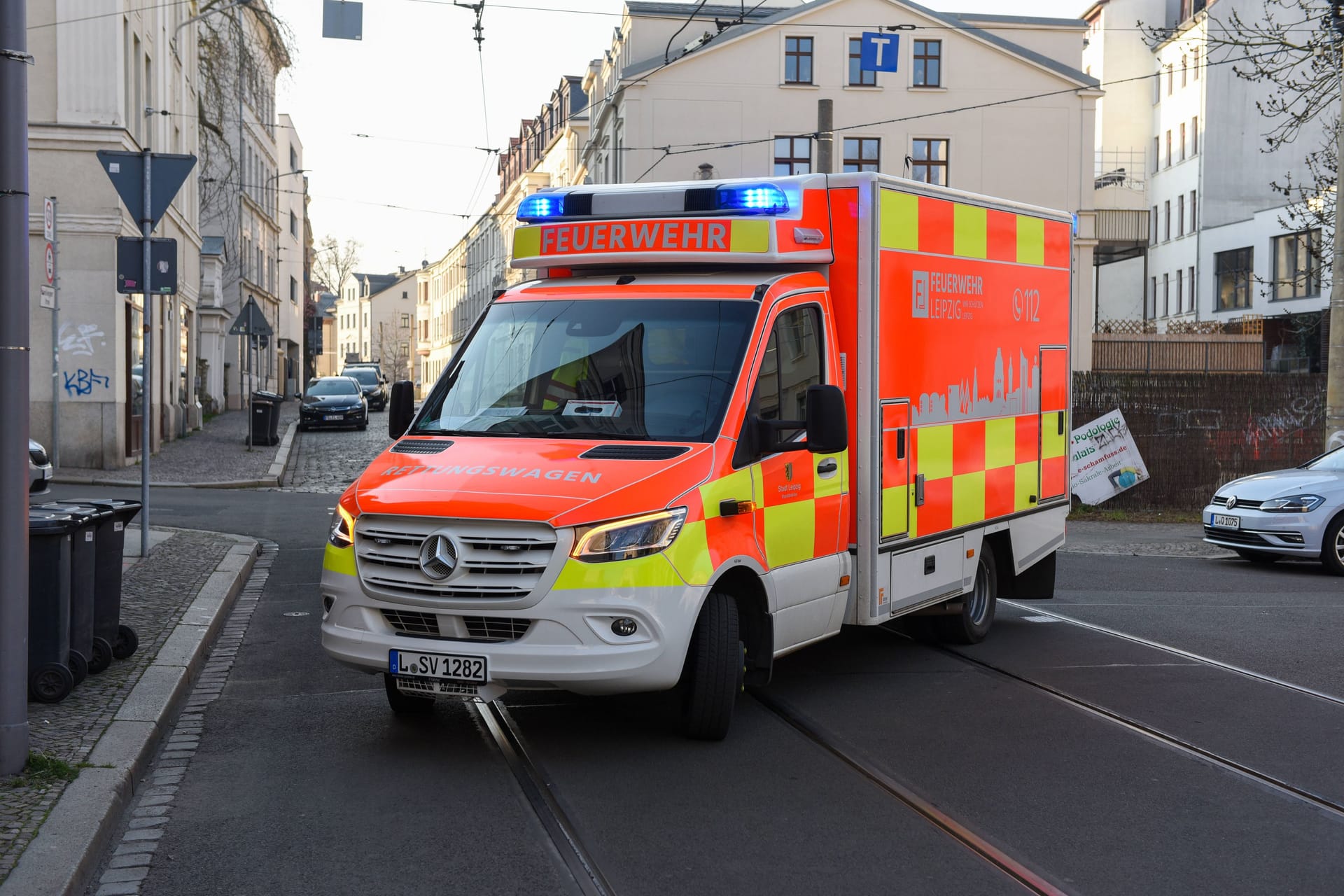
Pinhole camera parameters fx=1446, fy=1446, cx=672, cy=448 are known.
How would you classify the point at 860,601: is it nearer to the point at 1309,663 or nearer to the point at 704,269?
the point at 704,269

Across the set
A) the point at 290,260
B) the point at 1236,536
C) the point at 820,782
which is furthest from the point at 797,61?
the point at 820,782

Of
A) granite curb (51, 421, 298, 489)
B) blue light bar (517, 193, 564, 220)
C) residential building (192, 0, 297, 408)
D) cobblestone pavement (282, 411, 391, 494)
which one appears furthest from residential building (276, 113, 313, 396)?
blue light bar (517, 193, 564, 220)

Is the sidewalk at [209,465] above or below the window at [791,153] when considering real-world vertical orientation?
below

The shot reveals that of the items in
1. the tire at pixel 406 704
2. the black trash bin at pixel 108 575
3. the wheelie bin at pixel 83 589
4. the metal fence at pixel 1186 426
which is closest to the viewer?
the tire at pixel 406 704

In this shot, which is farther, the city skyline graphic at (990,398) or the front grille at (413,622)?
the city skyline graphic at (990,398)

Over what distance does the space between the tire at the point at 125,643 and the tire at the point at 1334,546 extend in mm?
11737

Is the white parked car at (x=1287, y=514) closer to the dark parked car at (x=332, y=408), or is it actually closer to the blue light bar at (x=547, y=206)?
the blue light bar at (x=547, y=206)

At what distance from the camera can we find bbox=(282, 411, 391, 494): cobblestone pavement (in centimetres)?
2391

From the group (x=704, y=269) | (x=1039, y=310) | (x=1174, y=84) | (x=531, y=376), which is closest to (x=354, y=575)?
(x=531, y=376)

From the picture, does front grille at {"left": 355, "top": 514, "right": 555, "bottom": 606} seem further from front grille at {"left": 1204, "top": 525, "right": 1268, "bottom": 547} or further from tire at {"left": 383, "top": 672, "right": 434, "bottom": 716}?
front grille at {"left": 1204, "top": 525, "right": 1268, "bottom": 547}

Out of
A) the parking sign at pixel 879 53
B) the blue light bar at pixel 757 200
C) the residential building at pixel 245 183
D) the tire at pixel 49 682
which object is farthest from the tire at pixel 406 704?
the parking sign at pixel 879 53

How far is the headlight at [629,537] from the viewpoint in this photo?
6.14 meters

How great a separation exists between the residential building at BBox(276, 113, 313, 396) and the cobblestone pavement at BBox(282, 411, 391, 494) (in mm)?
31498

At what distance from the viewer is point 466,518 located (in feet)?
20.2
